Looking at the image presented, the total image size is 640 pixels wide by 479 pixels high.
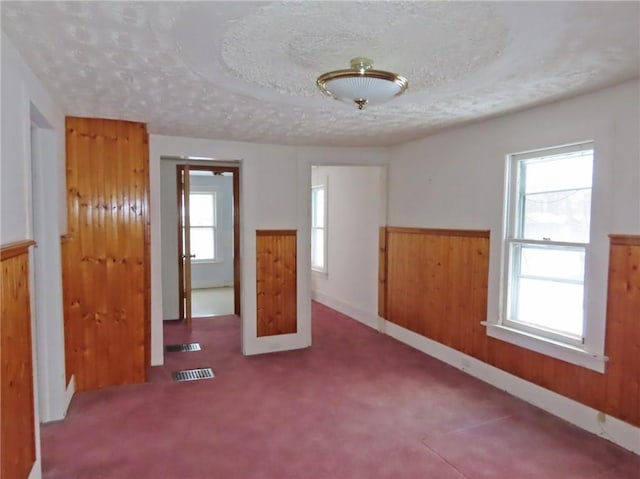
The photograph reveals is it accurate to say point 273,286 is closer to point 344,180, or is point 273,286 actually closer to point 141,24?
point 344,180

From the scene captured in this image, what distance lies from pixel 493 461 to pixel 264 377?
203cm

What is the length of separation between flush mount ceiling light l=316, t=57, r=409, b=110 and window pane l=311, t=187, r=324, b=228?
4.78 m

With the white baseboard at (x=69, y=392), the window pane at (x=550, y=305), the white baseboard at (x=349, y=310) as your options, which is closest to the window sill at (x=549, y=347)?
the window pane at (x=550, y=305)

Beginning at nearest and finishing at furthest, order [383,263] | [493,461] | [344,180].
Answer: [493,461] < [383,263] < [344,180]

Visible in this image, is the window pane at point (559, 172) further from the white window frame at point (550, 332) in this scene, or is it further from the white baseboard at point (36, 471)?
the white baseboard at point (36, 471)

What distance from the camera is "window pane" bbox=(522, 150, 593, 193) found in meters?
2.95

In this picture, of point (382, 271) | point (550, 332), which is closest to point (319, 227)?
point (382, 271)

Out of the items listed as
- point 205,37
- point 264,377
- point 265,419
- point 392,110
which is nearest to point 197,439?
point 265,419

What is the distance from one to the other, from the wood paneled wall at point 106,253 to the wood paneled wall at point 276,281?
1.25 metres

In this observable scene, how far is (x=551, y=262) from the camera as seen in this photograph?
10.5ft

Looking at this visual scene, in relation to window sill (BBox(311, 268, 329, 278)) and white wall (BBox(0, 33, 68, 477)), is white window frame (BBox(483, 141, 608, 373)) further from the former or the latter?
window sill (BBox(311, 268, 329, 278))

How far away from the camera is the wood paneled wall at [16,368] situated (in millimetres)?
1762

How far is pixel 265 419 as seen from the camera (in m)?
3.05

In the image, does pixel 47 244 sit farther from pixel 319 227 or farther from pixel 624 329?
pixel 319 227
